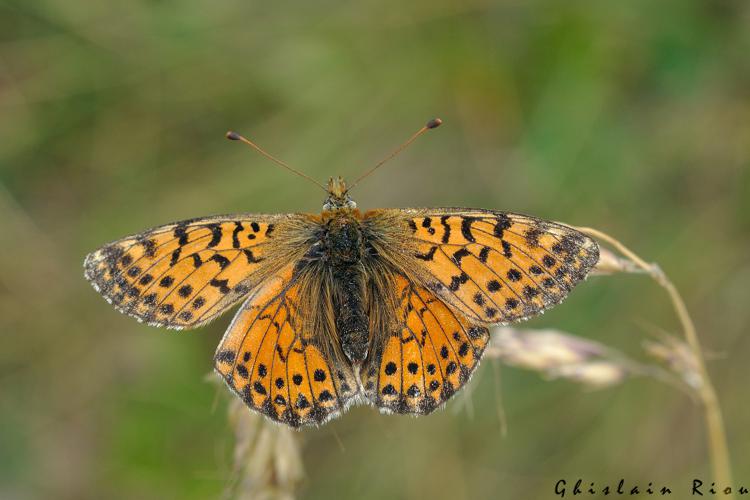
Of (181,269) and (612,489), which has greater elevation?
(181,269)

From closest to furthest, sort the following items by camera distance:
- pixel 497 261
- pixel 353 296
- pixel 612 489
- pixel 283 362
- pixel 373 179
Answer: pixel 497 261
pixel 283 362
pixel 353 296
pixel 612 489
pixel 373 179

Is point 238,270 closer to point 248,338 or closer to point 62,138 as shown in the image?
point 248,338

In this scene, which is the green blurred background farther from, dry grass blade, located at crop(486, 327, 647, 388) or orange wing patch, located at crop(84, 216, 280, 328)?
orange wing patch, located at crop(84, 216, 280, 328)

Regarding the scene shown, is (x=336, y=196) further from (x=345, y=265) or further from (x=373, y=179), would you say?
(x=373, y=179)

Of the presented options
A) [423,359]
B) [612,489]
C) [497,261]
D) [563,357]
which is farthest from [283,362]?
[612,489]

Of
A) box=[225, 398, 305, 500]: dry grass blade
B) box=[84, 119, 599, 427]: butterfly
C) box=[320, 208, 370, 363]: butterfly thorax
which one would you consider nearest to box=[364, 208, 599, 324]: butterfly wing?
box=[84, 119, 599, 427]: butterfly

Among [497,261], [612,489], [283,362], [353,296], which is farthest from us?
[612,489]
